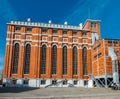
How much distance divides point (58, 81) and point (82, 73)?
7.73 metres

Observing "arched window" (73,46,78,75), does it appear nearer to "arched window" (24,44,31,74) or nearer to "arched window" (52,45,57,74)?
"arched window" (52,45,57,74)

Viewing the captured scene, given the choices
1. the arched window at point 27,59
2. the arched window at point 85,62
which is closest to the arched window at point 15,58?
the arched window at point 27,59

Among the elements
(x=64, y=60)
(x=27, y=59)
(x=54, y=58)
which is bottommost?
(x=64, y=60)

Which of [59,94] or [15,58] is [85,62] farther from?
[59,94]

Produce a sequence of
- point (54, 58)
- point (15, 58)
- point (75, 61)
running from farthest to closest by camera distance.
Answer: point (75, 61) < point (54, 58) < point (15, 58)

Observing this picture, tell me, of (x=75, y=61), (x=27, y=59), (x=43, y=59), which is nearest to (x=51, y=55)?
(x=43, y=59)

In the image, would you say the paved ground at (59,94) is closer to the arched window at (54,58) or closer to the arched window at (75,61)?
the arched window at (54,58)

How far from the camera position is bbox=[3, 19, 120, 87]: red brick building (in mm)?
44844

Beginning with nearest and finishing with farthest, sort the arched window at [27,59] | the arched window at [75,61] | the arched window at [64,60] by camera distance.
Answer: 1. the arched window at [27,59]
2. the arched window at [64,60]
3. the arched window at [75,61]

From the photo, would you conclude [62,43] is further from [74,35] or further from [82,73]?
[82,73]

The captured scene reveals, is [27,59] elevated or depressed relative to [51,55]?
depressed

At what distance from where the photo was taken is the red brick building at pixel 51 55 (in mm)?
44844

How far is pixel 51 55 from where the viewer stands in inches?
1880

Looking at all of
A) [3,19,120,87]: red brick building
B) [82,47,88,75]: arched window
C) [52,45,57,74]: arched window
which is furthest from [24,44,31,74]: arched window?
[82,47,88,75]: arched window
